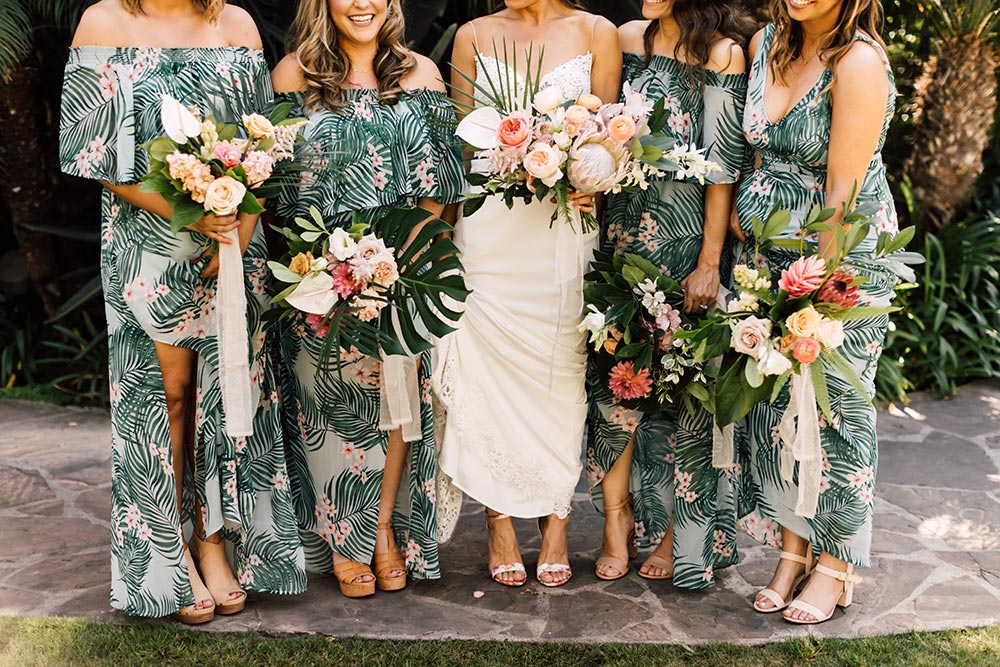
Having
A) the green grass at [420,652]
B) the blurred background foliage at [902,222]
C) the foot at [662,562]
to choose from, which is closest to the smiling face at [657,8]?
the foot at [662,562]

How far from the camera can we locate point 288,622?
409 cm

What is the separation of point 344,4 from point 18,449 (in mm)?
3554

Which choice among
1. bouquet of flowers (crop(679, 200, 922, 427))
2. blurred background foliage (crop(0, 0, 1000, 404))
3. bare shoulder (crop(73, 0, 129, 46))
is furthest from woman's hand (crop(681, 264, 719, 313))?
blurred background foliage (crop(0, 0, 1000, 404))

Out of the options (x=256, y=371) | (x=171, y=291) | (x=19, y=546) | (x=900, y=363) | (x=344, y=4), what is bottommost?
(x=19, y=546)

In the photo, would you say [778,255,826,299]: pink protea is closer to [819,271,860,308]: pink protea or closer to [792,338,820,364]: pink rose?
[819,271,860,308]: pink protea

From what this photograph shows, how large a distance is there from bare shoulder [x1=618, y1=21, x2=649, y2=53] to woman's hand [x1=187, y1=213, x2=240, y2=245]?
163 cm

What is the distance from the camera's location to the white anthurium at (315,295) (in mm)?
3639

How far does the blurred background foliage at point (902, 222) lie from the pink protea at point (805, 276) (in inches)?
145

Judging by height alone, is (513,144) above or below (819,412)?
above

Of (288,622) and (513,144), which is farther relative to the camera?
(288,622)

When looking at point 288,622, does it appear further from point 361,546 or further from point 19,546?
point 19,546

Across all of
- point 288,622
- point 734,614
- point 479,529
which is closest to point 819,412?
point 734,614

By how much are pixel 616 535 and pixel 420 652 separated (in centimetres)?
107

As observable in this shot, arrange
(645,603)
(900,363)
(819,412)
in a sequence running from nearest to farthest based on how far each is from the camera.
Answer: (819,412) < (645,603) < (900,363)
